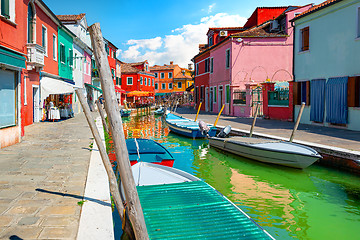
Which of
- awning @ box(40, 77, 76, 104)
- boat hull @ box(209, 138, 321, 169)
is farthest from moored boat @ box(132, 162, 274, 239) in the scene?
awning @ box(40, 77, 76, 104)

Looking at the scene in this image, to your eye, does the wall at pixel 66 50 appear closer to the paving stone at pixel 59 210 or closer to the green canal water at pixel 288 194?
the green canal water at pixel 288 194

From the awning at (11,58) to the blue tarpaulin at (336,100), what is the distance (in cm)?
1294

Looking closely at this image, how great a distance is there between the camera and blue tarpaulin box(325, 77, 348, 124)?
44.0ft

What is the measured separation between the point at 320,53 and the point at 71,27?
67.7ft

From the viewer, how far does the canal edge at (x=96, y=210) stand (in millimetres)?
3322

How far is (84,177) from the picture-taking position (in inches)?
216

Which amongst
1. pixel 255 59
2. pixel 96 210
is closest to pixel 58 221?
pixel 96 210

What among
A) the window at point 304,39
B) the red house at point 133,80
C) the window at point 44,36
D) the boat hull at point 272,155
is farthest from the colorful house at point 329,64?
the red house at point 133,80

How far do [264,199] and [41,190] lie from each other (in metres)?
4.52

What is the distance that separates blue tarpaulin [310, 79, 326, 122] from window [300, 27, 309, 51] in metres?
2.28

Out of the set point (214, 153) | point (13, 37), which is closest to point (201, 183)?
point (214, 153)

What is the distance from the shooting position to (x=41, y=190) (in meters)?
4.63

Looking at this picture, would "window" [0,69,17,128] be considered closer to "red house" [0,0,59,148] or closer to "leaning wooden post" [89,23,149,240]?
"red house" [0,0,59,148]

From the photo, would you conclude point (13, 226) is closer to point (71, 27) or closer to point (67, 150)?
point (67, 150)
